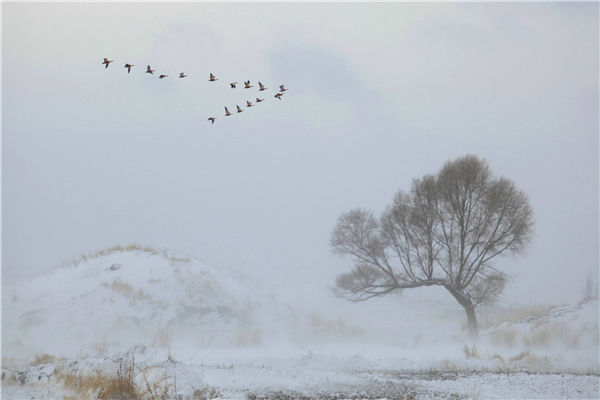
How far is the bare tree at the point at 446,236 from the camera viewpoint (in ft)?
82.6

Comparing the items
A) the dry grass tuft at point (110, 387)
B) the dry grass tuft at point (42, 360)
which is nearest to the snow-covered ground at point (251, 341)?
the dry grass tuft at point (42, 360)

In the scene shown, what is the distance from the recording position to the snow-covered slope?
2445cm

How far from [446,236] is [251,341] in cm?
1082

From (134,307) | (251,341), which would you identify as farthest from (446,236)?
(134,307)

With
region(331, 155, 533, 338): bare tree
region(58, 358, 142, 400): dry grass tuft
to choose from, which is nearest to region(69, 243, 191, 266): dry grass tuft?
region(331, 155, 533, 338): bare tree

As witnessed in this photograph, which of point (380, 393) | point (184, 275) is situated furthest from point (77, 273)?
point (380, 393)

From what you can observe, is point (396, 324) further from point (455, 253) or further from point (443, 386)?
point (443, 386)

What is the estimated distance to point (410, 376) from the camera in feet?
50.7

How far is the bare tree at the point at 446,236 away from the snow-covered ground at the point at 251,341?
276cm

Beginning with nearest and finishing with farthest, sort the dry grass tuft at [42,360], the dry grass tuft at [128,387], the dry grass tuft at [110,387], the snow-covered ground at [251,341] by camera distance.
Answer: the dry grass tuft at [128,387] < the dry grass tuft at [110,387] < the snow-covered ground at [251,341] < the dry grass tuft at [42,360]

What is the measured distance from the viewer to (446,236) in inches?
1014

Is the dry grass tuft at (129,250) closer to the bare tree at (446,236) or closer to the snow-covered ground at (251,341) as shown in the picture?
the snow-covered ground at (251,341)

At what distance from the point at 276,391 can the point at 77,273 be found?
22.8 meters

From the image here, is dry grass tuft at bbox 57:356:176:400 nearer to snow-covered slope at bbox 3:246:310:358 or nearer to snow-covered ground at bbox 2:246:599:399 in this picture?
snow-covered ground at bbox 2:246:599:399
